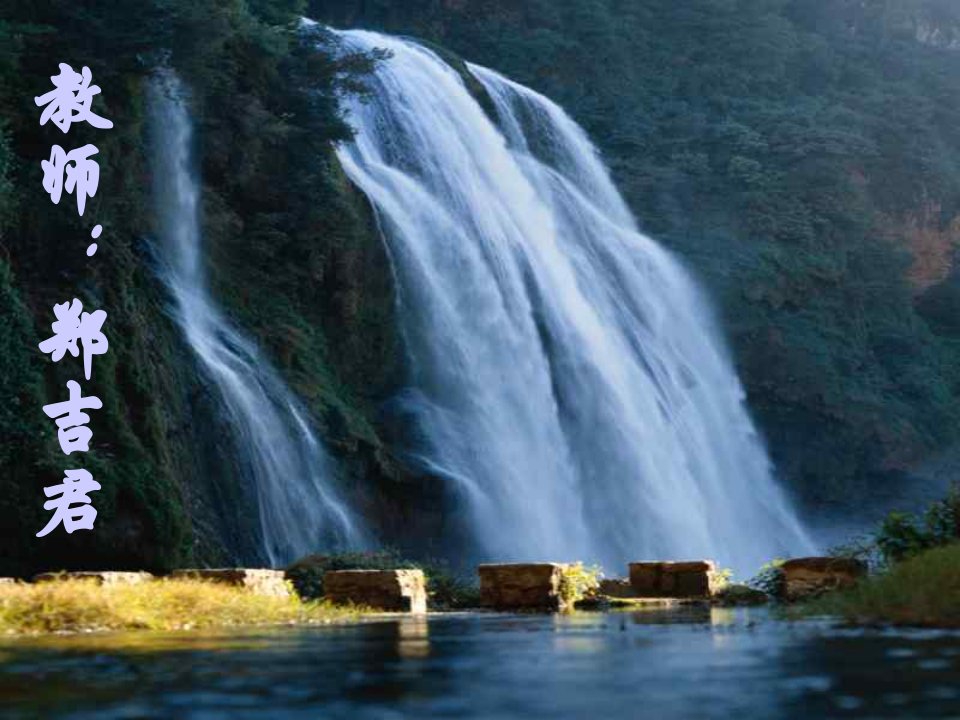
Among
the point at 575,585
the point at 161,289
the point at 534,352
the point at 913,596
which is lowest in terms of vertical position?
the point at 913,596

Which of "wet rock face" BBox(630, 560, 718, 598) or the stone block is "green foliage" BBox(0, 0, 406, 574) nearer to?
the stone block

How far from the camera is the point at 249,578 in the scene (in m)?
14.4

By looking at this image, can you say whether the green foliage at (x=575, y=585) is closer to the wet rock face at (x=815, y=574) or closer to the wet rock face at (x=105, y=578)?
the wet rock face at (x=815, y=574)

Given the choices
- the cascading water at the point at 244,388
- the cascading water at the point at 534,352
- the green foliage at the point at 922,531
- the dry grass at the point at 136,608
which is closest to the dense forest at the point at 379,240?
the cascading water at the point at 244,388

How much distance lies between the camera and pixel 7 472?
18.9 meters

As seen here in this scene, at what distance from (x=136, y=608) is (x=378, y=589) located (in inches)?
163

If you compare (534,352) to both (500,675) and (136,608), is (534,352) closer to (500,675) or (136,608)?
(136,608)

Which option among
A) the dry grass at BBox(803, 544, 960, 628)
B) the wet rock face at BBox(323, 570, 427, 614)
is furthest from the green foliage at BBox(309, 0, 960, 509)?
the dry grass at BBox(803, 544, 960, 628)

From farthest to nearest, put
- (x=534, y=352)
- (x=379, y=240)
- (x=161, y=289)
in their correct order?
(x=534, y=352) → (x=379, y=240) → (x=161, y=289)

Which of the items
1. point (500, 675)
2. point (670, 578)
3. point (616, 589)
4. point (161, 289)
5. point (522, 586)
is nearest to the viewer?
point (500, 675)

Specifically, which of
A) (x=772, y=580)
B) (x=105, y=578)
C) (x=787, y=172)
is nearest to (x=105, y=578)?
(x=105, y=578)

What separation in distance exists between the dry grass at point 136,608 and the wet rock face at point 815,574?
5.02 meters

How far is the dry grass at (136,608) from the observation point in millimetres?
11391

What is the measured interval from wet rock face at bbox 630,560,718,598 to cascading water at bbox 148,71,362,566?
6709 mm
